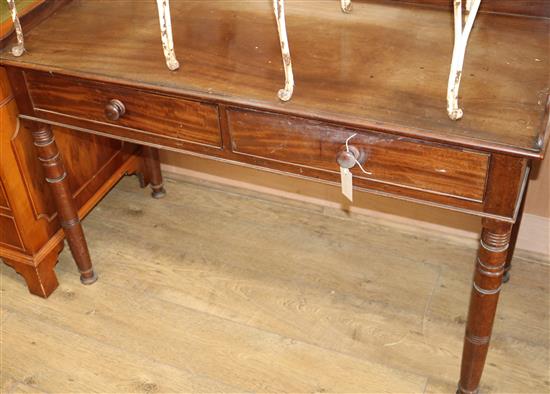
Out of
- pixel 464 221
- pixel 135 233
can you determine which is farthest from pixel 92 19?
pixel 464 221

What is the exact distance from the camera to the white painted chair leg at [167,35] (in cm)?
162

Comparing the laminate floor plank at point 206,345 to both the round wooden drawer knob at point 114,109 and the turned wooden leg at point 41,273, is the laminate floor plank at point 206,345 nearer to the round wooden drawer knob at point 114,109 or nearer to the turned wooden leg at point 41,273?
the turned wooden leg at point 41,273

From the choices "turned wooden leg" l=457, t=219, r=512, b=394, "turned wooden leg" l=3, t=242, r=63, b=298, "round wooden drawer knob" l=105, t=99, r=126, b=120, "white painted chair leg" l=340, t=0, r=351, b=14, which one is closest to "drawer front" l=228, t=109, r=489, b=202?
"turned wooden leg" l=457, t=219, r=512, b=394

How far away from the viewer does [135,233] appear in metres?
2.53

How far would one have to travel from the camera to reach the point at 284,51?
1.49 meters

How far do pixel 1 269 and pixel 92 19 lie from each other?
3.20 ft

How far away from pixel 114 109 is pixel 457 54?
837 mm

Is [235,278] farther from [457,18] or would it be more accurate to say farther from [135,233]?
[457,18]

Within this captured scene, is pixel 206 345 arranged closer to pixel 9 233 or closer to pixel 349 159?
pixel 9 233

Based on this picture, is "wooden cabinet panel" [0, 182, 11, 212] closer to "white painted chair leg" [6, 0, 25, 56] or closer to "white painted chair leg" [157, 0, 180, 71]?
"white painted chair leg" [6, 0, 25, 56]

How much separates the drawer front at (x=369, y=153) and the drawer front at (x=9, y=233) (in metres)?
0.85

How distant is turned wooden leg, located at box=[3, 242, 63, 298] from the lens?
2219 millimetres

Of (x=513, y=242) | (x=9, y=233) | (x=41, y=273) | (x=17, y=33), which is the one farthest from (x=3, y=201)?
(x=513, y=242)

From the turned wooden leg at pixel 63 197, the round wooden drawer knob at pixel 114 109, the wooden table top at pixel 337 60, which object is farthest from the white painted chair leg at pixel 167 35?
the turned wooden leg at pixel 63 197
